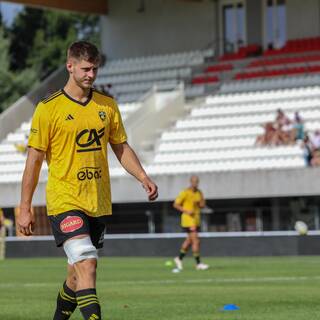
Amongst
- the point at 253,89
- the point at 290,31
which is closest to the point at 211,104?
the point at 253,89

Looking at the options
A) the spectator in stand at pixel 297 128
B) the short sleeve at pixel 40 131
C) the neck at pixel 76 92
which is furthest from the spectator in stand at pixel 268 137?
the short sleeve at pixel 40 131

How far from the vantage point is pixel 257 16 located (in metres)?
47.3

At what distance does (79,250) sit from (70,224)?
0.23 m

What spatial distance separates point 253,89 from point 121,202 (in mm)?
7459

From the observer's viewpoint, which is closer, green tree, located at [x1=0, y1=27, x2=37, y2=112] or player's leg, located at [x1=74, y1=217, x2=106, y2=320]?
player's leg, located at [x1=74, y1=217, x2=106, y2=320]

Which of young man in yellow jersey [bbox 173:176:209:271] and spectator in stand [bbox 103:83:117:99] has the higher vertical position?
spectator in stand [bbox 103:83:117:99]

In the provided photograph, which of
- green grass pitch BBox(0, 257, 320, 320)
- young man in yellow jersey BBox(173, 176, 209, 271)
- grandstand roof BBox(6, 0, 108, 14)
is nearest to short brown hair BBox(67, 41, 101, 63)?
A: green grass pitch BBox(0, 257, 320, 320)

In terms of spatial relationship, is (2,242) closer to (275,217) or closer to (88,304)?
(275,217)

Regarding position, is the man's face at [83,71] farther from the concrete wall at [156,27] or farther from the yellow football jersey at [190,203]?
the concrete wall at [156,27]

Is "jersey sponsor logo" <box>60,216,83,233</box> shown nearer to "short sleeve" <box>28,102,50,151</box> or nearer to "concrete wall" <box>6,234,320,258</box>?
"short sleeve" <box>28,102,50,151</box>

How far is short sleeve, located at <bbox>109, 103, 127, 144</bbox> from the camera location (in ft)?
30.9

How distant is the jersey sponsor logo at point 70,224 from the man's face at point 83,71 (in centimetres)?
105

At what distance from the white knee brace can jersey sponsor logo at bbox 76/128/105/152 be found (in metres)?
0.72

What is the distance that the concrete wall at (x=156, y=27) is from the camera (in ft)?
164
